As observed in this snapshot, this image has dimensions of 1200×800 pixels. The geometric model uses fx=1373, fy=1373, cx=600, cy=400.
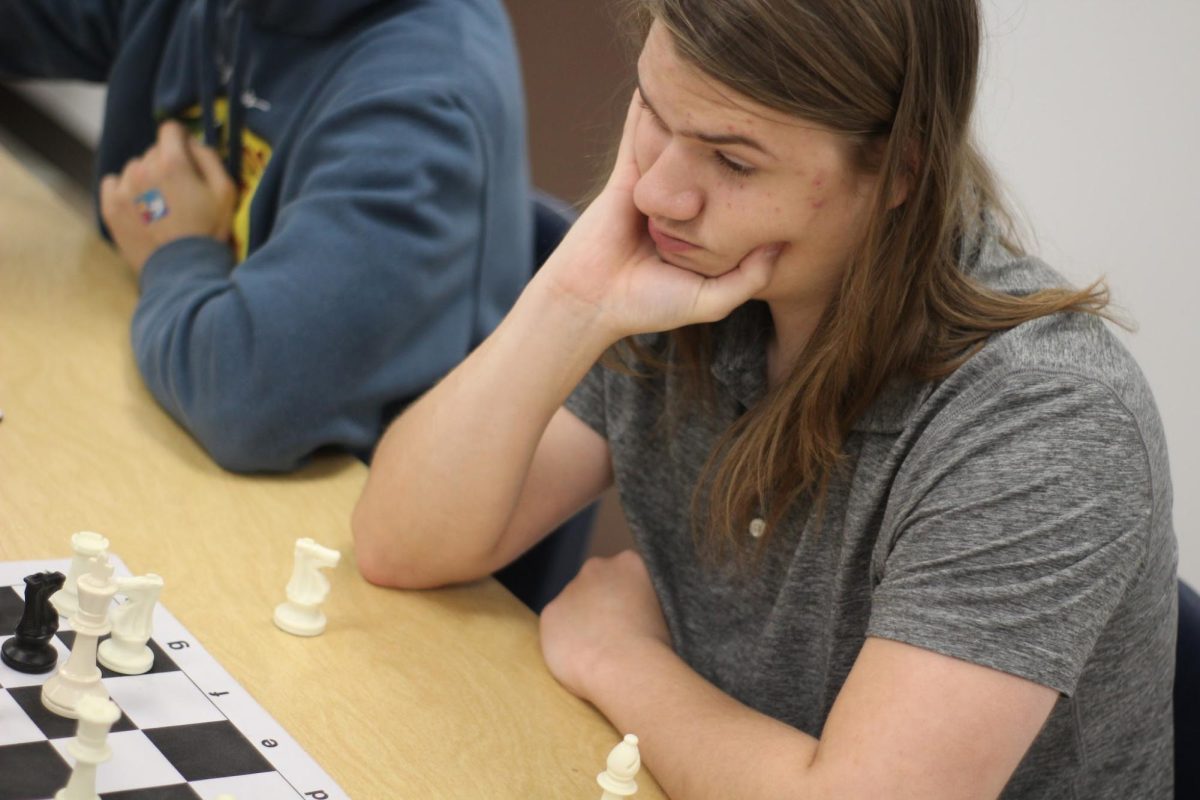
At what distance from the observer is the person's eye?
112cm

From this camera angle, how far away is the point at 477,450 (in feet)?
4.33

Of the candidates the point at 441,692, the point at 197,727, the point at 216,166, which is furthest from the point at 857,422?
the point at 216,166

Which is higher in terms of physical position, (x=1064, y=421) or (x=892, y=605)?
(x=1064, y=421)

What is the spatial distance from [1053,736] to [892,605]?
261mm

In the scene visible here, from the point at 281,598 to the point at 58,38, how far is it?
131 centimetres

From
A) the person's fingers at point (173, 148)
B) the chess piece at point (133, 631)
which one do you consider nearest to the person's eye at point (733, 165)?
the chess piece at point (133, 631)

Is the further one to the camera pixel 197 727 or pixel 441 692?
pixel 441 692

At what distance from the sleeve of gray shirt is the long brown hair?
9cm

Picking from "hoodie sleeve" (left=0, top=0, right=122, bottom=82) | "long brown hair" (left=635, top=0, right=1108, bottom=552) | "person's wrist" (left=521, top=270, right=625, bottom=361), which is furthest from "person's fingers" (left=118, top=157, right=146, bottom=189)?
"long brown hair" (left=635, top=0, right=1108, bottom=552)

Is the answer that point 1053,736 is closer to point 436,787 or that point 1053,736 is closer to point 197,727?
point 436,787

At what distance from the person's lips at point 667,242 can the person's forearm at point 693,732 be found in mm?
367

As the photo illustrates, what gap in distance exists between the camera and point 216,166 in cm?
182

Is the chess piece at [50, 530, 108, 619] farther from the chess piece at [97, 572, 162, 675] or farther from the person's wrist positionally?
the person's wrist

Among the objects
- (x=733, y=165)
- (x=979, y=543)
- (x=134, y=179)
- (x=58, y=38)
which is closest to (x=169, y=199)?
(x=134, y=179)
